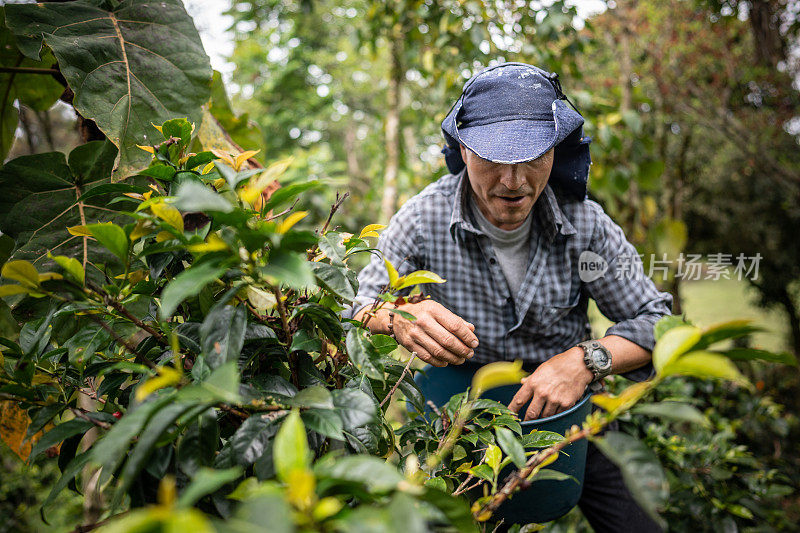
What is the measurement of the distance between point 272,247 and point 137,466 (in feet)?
0.84

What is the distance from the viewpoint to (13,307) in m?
0.93

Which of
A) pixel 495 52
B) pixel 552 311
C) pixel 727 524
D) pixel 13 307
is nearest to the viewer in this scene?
pixel 13 307

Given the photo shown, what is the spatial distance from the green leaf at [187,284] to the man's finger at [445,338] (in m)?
0.57

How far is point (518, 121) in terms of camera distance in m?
1.28

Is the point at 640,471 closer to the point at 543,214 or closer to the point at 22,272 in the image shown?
the point at 22,272

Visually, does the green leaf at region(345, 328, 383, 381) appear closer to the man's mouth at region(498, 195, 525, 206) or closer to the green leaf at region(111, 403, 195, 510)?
the green leaf at region(111, 403, 195, 510)

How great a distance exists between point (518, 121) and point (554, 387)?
64 centimetres

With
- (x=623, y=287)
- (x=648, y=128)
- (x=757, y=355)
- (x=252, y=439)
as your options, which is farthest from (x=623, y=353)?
(x=648, y=128)

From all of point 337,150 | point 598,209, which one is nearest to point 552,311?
point 598,209

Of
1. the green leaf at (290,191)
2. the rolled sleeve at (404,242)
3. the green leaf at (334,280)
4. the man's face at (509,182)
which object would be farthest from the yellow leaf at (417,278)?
the rolled sleeve at (404,242)

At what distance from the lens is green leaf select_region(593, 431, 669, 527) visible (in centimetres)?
48

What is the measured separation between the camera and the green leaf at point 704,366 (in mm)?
484

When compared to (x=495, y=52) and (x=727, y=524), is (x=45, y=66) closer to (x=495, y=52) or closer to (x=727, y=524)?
(x=495, y=52)

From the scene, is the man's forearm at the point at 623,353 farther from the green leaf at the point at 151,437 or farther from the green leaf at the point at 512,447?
the green leaf at the point at 151,437
